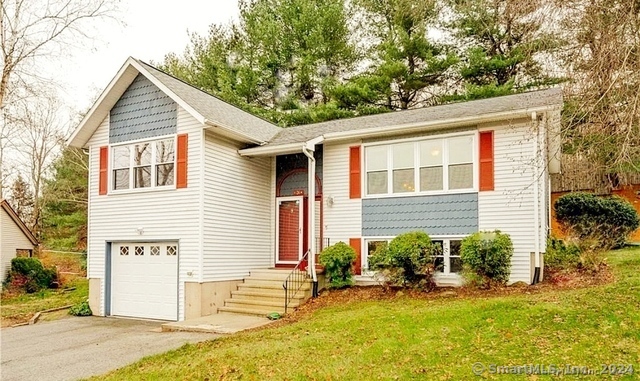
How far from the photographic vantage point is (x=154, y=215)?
12.1 metres

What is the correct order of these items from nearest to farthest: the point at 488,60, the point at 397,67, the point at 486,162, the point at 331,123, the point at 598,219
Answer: the point at 486,162, the point at 598,219, the point at 331,123, the point at 488,60, the point at 397,67

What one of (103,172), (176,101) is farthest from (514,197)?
(103,172)

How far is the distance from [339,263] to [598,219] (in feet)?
28.8

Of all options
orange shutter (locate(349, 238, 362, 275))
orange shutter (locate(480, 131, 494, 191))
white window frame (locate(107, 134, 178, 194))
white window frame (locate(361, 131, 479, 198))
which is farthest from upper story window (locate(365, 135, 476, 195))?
white window frame (locate(107, 134, 178, 194))

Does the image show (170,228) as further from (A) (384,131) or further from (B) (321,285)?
(A) (384,131)

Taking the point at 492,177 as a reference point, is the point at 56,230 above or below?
below

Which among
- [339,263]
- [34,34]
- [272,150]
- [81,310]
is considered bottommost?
[81,310]

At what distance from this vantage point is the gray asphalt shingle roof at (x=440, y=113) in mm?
10703

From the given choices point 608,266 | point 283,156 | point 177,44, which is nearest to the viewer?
point 608,266

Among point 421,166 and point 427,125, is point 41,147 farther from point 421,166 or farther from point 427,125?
point 427,125

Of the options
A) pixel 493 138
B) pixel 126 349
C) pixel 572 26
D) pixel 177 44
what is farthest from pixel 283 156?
pixel 177 44

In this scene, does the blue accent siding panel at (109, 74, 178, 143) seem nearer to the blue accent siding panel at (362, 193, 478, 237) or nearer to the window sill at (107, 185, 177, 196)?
the window sill at (107, 185, 177, 196)

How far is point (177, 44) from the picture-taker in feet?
92.8

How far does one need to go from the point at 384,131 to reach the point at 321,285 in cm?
412
